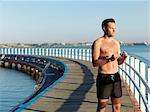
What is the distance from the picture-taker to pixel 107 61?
19.7ft

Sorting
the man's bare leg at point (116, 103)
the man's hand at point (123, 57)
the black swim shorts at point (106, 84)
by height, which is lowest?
the man's bare leg at point (116, 103)

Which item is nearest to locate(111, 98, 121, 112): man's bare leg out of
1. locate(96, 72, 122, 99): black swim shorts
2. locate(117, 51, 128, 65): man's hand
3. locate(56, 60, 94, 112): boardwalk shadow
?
locate(96, 72, 122, 99): black swim shorts

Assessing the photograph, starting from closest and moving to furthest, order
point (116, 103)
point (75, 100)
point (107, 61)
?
point (107, 61) < point (116, 103) < point (75, 100)

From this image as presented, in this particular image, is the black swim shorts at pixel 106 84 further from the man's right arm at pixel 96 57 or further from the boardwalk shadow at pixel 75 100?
the boardwalk shadow at pixel 75 100

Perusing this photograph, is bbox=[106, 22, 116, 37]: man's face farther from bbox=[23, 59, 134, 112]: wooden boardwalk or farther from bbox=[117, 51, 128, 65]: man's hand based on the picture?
bbox=[23, 59, 134, 112]: wooden boardwalk

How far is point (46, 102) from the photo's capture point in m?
10.3

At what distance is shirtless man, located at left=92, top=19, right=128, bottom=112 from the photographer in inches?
238

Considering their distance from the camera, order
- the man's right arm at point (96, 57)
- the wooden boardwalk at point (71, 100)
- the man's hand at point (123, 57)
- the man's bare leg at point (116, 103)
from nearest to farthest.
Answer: the man's right arm at point (96, 57) → the man's hand at point (123, 57) → the man's bare leg at point (116, 103) → the wooden boardwalk at point (71, 100)

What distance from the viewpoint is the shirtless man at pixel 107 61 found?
6.04 metres

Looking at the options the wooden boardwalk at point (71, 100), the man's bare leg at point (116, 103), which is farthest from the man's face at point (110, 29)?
the wooden boardwalk at point (71, 100)

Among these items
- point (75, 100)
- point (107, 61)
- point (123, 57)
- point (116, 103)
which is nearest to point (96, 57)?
point (107, 61)

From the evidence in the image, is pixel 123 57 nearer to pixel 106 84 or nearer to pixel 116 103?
pixel 106 84

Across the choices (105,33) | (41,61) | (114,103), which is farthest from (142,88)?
(41,61)

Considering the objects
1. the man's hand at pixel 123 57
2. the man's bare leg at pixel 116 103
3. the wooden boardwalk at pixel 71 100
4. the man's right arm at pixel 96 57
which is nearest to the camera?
the man's right arm at pixel 96 57
